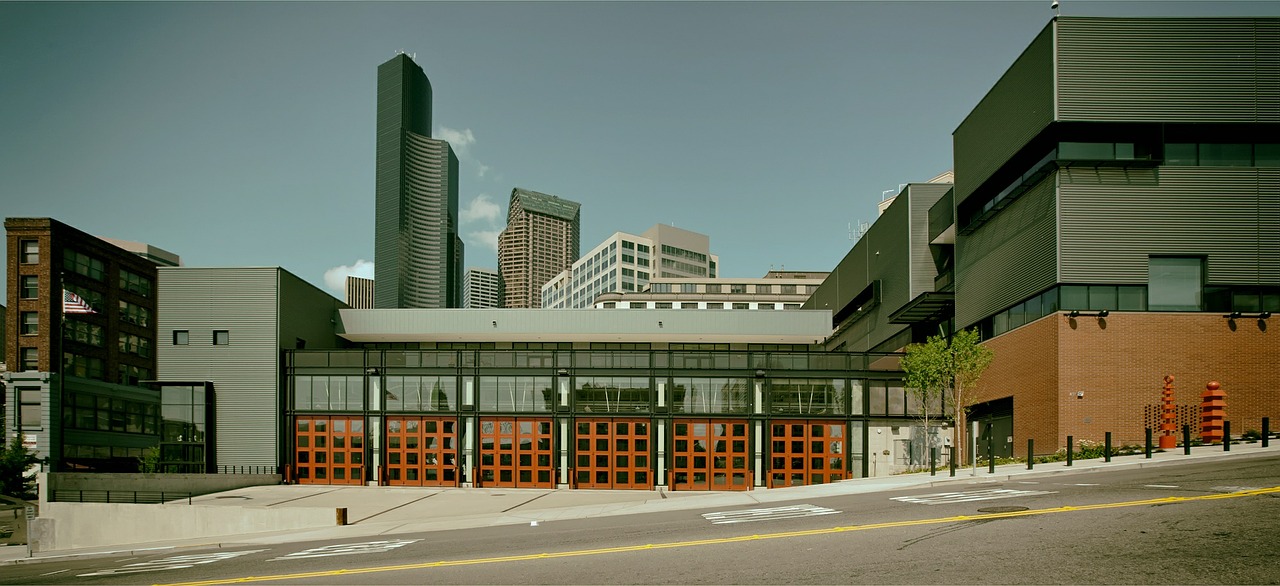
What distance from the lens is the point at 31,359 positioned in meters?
60.8

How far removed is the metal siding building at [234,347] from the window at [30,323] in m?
21.8

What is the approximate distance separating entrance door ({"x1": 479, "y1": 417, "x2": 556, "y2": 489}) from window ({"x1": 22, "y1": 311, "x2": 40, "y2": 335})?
36.7 metres

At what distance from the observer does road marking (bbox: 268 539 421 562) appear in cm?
2058

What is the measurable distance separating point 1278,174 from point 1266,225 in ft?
6.92

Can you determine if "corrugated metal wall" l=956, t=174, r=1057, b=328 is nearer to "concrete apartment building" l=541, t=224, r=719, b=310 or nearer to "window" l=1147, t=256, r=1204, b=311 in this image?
"window" l=1147, t=256, r=1204, b=311

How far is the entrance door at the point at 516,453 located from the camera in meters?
45.4

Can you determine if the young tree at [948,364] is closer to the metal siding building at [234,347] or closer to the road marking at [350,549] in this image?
the road marking at [350,549]

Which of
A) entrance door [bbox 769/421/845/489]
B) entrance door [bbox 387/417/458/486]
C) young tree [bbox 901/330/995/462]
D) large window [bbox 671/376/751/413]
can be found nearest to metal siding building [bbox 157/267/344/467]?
entrance door [bbox 387/417/458/486]

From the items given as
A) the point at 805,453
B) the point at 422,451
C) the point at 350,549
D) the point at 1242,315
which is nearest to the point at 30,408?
the point at 422,451

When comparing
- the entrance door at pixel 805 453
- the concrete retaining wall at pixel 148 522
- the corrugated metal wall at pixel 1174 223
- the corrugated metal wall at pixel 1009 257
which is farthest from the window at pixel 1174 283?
the concrete retaining wall at pixel 148 522

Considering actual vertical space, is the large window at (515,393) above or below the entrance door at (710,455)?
above

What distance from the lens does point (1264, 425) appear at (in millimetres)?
26938

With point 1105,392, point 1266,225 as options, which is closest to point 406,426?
point 1105,392

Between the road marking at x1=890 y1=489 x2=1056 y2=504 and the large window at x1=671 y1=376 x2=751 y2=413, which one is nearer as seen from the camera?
Answer: the road marking at x1=890 y1=489 x2=1056 y2=504
